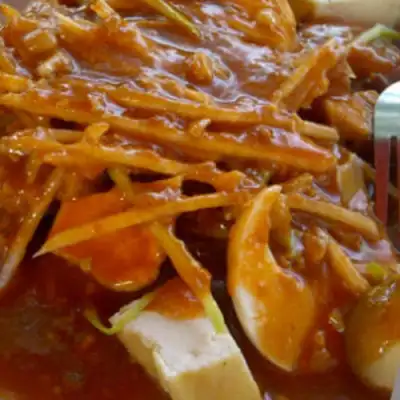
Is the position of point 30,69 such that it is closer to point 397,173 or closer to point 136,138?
point 136,138

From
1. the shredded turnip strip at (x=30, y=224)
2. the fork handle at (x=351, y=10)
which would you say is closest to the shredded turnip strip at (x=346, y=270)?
the shredded turnip strip at (x=30, y=224)

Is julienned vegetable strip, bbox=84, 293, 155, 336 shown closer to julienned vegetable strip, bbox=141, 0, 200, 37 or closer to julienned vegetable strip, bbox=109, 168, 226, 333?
julienned vegetable strip, bbox=109, 168, 226, 333

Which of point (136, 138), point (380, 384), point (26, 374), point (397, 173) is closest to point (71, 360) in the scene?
point (26, 374)

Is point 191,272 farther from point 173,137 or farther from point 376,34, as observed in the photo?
point 376,34

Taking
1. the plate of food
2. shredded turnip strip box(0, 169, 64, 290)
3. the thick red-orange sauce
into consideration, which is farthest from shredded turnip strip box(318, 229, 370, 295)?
shredded turnip strip box(0, 169, 64, 290)

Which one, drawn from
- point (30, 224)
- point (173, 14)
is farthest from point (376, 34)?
point (30, 224)

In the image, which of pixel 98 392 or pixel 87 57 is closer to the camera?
pixel 98 392
